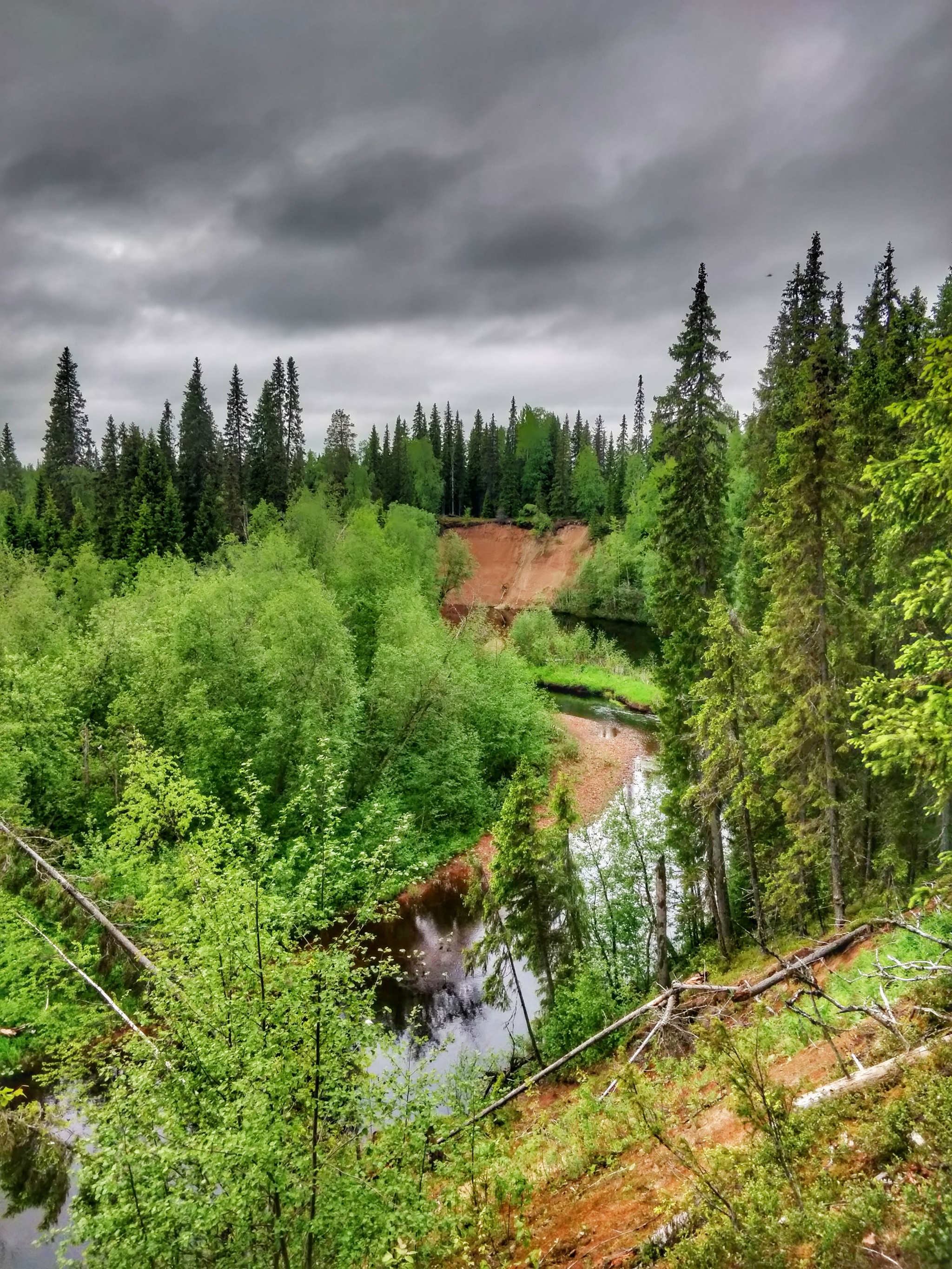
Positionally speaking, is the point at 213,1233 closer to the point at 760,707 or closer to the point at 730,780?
the point at 730,780

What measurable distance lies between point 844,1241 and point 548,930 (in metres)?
11.9

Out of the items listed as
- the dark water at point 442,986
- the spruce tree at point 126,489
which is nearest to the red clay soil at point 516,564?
the spruce tree at point 126,489

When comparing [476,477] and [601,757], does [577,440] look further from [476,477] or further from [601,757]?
[601,757]

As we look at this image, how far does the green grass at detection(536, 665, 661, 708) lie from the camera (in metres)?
47.0

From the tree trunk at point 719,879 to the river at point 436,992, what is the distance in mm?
5405

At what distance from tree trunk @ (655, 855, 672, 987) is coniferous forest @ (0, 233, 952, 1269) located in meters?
0.09

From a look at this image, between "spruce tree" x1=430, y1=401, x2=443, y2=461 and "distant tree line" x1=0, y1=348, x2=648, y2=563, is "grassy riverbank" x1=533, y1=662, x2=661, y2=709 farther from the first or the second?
"spruce tree" x1=430, y1=401, x2=443, y2=461

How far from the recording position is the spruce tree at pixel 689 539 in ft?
59.9

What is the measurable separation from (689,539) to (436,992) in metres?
15.0

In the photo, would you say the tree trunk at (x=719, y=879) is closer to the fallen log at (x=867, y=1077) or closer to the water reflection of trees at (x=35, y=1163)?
the fallen log at (x=867, y=1077)

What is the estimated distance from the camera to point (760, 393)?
31750 mm

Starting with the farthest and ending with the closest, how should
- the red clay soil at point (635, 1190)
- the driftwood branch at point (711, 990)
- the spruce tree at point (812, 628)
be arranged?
the spruce tree at point (812, 628) → the driftwood branch at point (711, 990) → the red clay soil at point (635, 1190)

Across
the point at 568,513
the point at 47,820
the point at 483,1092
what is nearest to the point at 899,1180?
the point at 483,1092

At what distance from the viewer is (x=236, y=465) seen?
60781mm
